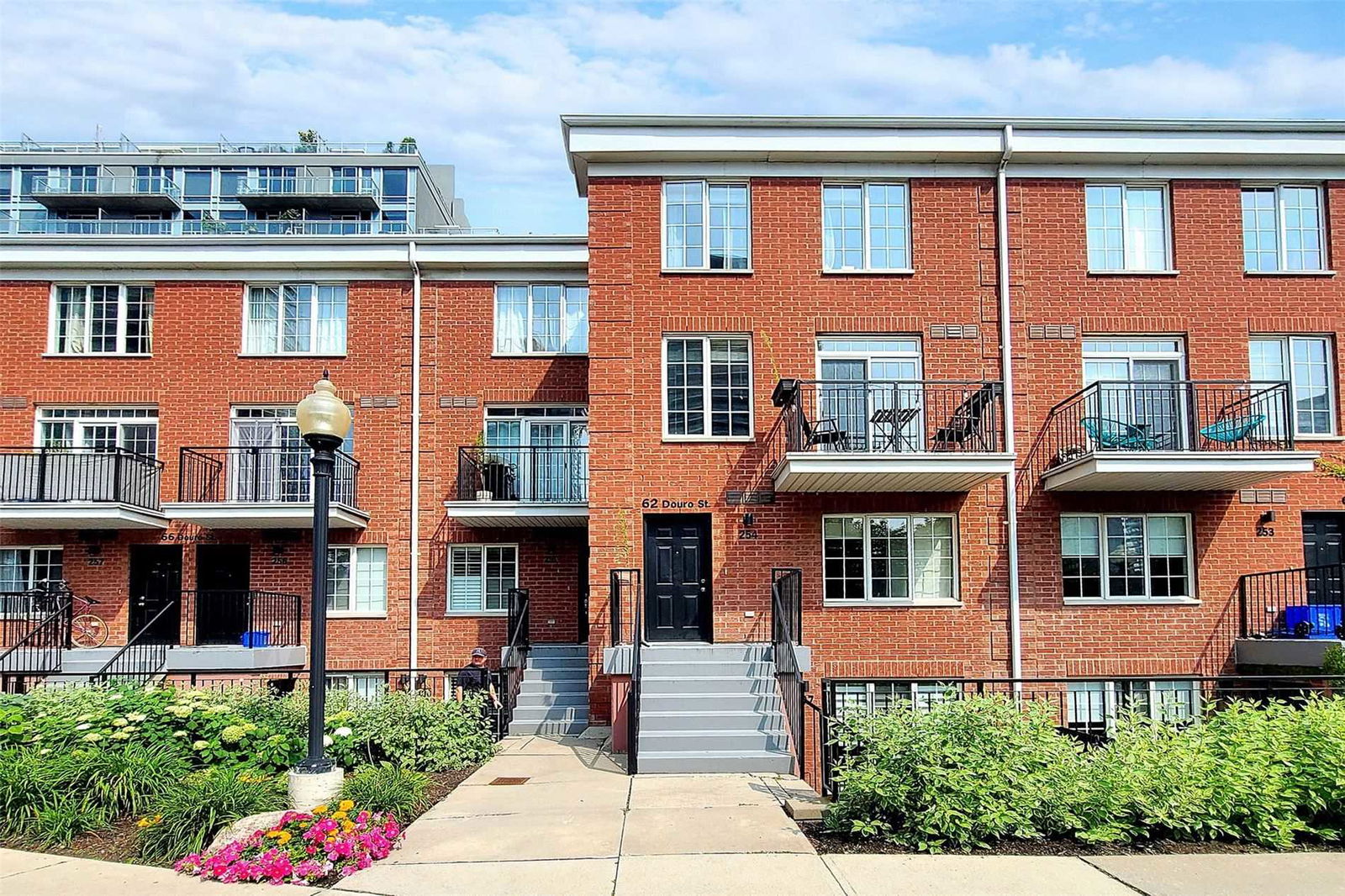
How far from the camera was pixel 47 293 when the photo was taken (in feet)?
63.3

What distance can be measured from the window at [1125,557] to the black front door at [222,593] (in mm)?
13830

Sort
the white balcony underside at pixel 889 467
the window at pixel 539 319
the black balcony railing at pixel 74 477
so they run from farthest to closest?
the window at pixel 539 319 < the black balcony railing at pixel 74 477 < the white balcony underside at pixel 889 467

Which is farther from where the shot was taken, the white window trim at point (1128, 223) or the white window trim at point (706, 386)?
the white window trim at point (1128, 223)

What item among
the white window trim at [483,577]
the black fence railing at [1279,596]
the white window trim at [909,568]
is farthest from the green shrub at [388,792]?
the black fence railing at [1279,596]

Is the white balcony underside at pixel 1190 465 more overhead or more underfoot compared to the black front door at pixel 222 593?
more overhead

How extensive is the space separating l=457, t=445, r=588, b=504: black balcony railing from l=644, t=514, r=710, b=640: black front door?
324cm

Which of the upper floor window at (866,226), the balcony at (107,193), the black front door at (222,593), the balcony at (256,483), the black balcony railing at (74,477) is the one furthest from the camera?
the balcony at (107,193)

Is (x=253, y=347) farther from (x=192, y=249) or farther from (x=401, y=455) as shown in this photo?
(x=401, y=455)

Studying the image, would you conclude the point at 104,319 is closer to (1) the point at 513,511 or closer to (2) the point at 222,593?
(2) the point at 222,593

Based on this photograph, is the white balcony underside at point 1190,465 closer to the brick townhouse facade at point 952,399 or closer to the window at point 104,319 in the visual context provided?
the brick townhouse facade at point 952,399

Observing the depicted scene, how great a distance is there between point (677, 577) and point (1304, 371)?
10.5 meters

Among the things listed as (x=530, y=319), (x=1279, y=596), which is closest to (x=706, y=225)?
(x=530, y=319)

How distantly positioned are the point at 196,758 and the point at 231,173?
2363 inches

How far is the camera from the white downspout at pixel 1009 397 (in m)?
15.1
